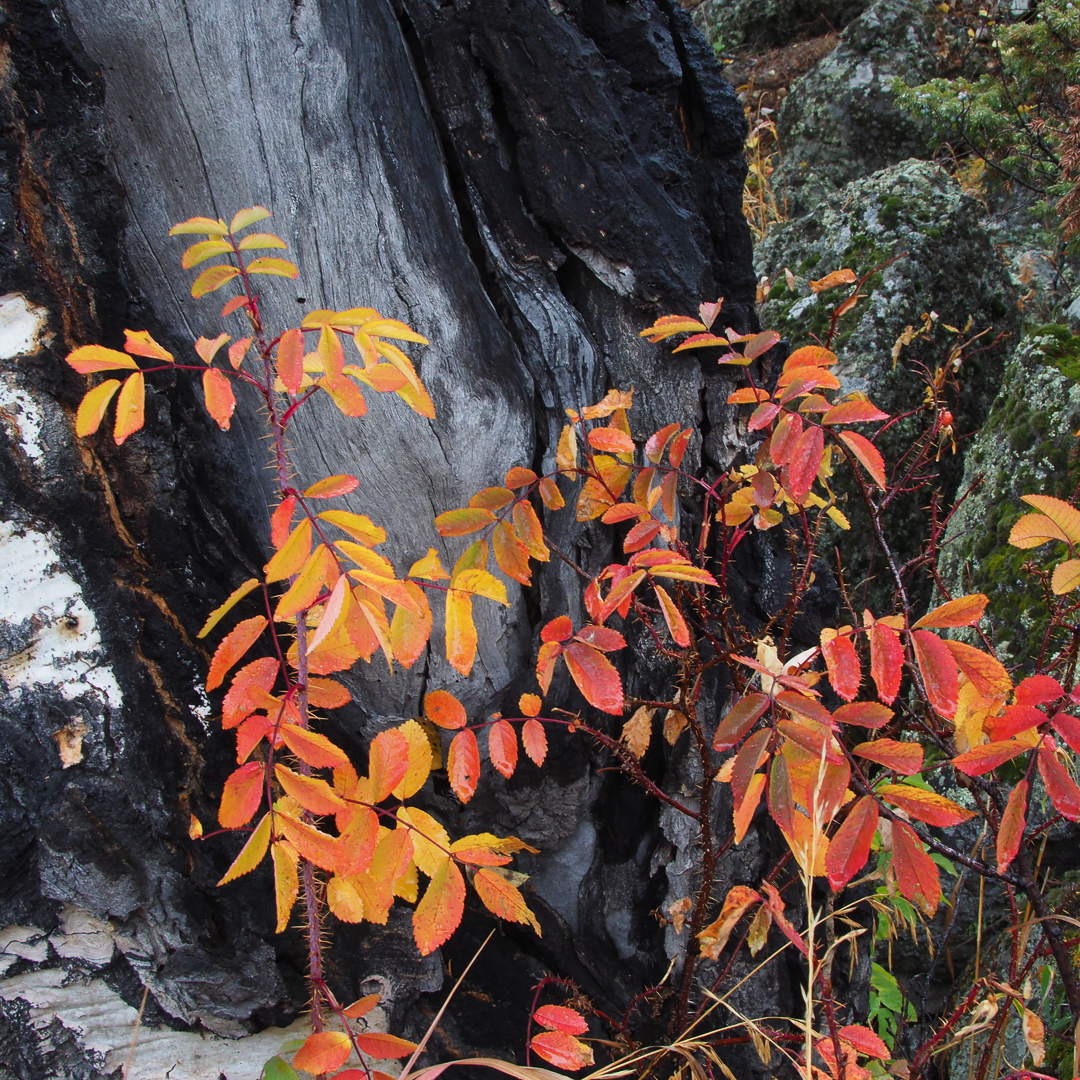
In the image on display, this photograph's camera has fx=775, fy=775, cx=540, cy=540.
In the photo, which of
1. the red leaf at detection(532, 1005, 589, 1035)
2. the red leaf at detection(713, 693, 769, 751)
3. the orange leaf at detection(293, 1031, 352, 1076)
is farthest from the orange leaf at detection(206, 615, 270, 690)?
the red leaf at detection(532, 1005, 589, 1035)

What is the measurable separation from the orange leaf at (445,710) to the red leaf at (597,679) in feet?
0.80

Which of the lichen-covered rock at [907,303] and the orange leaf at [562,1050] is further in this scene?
the lichen-covered rock at [907,303]

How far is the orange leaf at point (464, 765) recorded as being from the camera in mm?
1191

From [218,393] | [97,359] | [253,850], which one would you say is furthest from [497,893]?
[97,359]

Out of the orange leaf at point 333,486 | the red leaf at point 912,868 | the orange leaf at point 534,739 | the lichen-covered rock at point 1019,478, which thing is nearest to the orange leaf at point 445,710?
the orange leaf at point 534,739

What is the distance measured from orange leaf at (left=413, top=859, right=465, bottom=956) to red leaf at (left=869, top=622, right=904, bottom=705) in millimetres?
613

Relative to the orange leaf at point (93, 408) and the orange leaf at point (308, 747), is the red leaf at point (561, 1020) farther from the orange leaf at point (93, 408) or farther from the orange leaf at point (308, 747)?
the orange leaf at point (93, 408)

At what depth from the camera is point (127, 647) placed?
1266mm

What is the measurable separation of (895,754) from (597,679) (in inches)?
15.2

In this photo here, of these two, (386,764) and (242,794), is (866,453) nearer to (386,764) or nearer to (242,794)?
(386,764)

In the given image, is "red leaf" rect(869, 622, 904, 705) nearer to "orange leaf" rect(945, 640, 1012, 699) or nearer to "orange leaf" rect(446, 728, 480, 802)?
"orange leaf" rect(945, 640, 1012, 699)

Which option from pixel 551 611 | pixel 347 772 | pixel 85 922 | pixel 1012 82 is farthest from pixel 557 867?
pixel 1012 82

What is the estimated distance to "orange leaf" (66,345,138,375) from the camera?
3.06 ft

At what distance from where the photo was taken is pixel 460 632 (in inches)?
40.9
